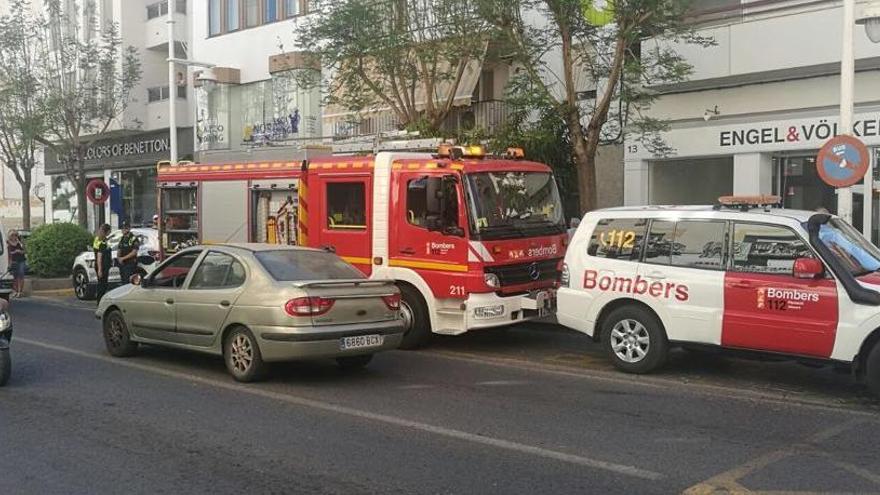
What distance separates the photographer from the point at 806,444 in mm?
6086

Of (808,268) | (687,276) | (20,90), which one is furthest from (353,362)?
(20,90)

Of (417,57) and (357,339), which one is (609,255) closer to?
(357,339)

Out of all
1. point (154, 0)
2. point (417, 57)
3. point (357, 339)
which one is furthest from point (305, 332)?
point (154, 0)

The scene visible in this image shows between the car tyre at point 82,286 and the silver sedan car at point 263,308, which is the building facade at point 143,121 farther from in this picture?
the silver sedan car at point 263,308

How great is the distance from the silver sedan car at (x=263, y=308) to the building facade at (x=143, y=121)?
21514 mm

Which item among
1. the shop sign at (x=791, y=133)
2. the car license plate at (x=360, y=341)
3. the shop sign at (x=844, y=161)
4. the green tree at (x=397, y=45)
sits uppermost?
the green tree at (x=397, y=45)

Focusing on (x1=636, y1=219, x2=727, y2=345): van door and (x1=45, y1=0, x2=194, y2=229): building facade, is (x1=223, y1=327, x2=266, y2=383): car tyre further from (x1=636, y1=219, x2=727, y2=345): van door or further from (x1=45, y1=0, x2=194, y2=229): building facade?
(x1=45, y1=0, x2=194, y2=229): building facade

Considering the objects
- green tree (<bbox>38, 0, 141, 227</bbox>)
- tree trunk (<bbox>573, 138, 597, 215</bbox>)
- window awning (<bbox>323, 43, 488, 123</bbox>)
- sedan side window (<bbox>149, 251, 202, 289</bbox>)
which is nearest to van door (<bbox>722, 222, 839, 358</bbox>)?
tree trunk (<bbox>573, 138, 597, 215</bbox>)

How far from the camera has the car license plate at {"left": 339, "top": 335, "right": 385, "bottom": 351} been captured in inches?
319

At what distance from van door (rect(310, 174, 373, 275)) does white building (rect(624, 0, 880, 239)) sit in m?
8.08

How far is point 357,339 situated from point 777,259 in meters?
4.22

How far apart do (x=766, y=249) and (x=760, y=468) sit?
3152 mm

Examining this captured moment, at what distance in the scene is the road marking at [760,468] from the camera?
199 inches

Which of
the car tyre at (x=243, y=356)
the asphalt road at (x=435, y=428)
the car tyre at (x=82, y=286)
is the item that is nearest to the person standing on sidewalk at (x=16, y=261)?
the car tyre at (x=82, y=286)
